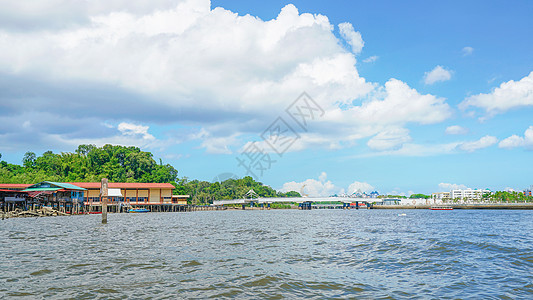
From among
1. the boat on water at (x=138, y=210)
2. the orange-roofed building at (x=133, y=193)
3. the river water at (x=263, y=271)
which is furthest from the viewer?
the orange-roofed building at (x=133, y=193)

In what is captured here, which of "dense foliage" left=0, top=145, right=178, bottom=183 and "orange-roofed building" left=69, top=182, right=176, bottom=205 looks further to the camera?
"dense foliage" left=0, top=145, right=178, bottom=183

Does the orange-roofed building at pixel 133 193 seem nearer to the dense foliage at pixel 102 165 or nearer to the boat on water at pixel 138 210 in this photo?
the boat on water at pixel 138 210

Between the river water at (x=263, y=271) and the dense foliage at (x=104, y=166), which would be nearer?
the river water at (x=263, y=271)

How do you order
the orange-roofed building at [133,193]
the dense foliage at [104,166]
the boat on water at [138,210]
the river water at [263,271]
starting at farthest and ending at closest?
the dense foliage at [104,166], the orange-roofed building at [133,193], the boat on water at [138,210], the river water at [263,271]

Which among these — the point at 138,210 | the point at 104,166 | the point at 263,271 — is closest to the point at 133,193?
the point at 138,210

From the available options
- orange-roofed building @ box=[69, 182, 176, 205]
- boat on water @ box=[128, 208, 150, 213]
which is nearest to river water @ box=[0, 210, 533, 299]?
boat on water @ box=[128, 208, 150, 213]

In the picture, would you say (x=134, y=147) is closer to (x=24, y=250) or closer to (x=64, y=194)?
(x=64, y=194)

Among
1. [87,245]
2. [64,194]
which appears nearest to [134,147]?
[64,194]

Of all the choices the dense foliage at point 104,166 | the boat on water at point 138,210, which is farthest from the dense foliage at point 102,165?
the boat on water at point 138,210

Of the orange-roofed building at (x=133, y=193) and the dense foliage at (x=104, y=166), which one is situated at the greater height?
the dense foliage at (x=104, y=166)

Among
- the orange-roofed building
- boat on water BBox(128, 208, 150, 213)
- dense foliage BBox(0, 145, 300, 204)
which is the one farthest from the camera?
dense foliage BBox(0, 145, 300, 204)

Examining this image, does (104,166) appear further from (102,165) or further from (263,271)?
(263,271)

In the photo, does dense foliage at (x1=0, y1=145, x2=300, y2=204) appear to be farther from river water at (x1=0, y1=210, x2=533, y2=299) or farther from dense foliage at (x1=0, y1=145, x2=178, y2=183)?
river water at (x1=0, y1=210, x2=533, y2=299)

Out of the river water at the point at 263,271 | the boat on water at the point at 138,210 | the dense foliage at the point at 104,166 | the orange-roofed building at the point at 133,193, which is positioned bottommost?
the boat on water at the point at 138,210
